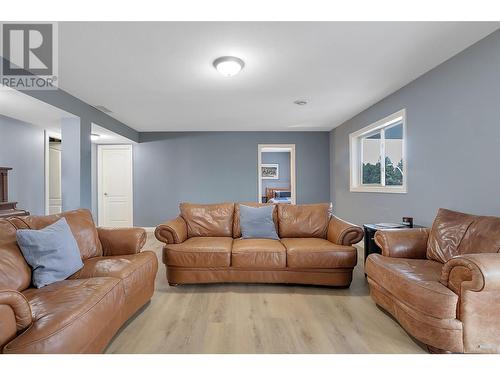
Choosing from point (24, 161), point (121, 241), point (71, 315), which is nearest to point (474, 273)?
point (71, 315)

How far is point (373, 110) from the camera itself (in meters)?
3.87

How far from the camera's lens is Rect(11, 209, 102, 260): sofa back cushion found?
1.95 m

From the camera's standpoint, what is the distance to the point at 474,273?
4.61 ft

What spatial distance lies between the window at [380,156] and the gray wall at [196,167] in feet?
4.32

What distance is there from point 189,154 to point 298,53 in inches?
156

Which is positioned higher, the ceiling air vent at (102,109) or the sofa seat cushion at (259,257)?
the ceiling air vent at (102,109)

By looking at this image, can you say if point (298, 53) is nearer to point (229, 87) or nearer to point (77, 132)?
point (229, 87)

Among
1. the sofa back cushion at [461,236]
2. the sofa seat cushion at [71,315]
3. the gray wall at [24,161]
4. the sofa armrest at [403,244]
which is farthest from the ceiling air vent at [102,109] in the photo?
the sofa back cushion at [461,236]

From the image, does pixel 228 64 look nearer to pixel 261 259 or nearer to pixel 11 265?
pixel 261 259

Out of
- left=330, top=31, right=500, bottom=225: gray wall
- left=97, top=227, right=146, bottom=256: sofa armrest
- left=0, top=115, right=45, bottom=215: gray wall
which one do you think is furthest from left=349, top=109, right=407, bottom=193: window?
left=0, top=115, right=45, bottom=215: gray wall

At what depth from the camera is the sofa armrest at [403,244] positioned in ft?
7.29

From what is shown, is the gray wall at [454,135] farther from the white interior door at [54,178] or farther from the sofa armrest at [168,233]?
the white interior door at [54,178]

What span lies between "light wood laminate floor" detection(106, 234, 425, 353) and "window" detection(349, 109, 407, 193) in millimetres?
1794
